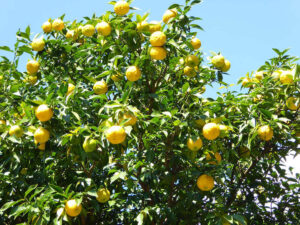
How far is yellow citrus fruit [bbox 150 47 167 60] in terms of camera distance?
315cm

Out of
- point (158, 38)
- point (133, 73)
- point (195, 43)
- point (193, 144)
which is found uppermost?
point (195, 43)

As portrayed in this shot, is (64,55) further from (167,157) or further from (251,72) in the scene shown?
(251,72)

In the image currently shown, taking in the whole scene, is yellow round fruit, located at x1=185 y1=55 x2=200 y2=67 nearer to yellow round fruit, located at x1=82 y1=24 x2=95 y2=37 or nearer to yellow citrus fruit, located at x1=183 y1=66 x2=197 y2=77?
yellow citrus fruit, located at x1=183 y1=66 x2=197 y2=77

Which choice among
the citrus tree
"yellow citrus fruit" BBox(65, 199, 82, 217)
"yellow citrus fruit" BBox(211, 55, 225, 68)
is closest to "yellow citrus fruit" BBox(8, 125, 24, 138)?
the citrus tree

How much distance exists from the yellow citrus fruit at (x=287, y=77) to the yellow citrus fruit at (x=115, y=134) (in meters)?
1.76

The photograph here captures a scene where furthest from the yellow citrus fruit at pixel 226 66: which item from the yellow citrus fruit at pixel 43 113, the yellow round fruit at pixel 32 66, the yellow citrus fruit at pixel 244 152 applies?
the yellow round fruit at pixel 32 66

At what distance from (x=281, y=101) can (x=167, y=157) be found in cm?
137

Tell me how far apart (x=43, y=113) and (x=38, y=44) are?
114 cm

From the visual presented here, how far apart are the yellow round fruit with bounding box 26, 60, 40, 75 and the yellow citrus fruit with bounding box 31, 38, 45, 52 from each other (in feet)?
→ 0.49

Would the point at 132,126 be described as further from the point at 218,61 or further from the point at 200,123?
the point at 218,61

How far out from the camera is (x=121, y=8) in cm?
359

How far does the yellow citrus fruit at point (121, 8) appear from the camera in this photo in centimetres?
358

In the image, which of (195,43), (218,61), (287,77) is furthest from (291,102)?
(195,43)

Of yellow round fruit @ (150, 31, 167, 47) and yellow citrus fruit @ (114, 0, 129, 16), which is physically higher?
yellow citrus fruit @ (114, 0, 129, 16)
